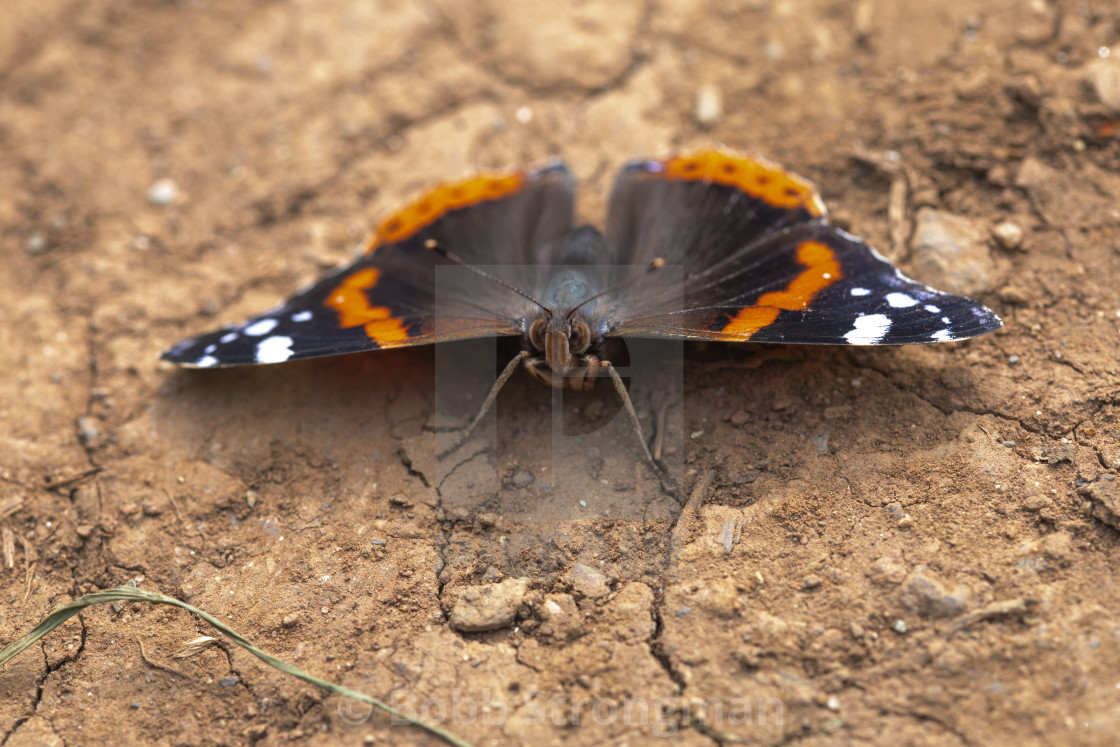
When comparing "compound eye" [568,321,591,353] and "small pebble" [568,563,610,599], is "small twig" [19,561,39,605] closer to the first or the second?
"small pebble" [568,563,610,599]

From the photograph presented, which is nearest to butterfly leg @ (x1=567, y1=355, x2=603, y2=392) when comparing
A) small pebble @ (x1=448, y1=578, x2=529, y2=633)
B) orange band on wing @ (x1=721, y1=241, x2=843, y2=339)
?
orange band on wing @ (x1=721, y1=241, x2=843, y2=339)

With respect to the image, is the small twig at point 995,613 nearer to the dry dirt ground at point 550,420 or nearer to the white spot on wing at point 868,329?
the dry dirt ground at point 550,420

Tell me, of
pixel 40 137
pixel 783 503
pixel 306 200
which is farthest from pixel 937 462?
pixel 40 137

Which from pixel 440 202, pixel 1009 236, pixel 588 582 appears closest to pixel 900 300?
pixel 1009 236

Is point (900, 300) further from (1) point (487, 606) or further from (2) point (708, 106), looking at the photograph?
(1) point (487, 606)

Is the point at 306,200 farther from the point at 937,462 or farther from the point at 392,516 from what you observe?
the point at 937,462

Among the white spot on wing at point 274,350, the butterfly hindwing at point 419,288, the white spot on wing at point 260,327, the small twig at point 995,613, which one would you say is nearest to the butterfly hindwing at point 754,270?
the butterfly hindwing at point 419,288
